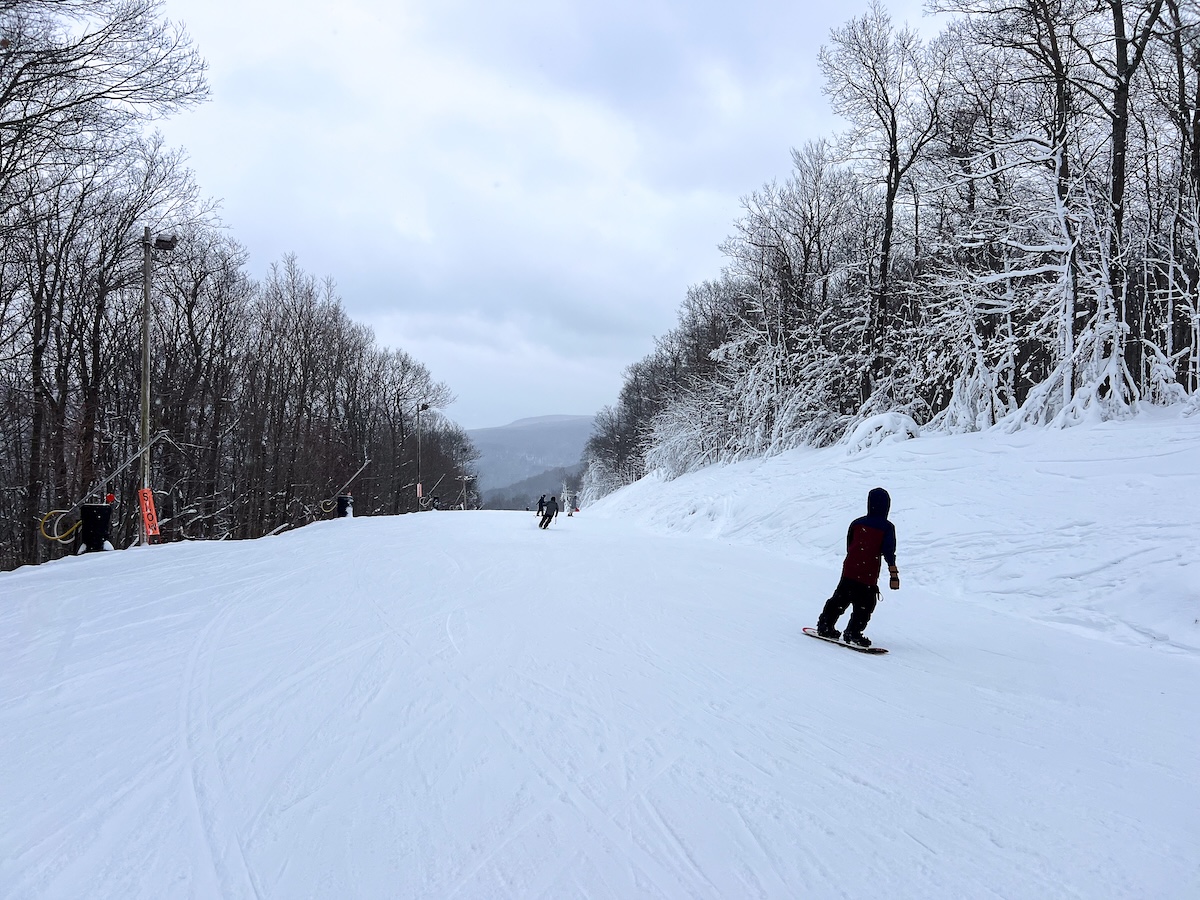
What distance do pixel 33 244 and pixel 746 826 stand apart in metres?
26.1

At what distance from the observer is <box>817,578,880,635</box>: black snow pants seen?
6.39 metres

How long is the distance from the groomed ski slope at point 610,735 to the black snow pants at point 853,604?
360 mm

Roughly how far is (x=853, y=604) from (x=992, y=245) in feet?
57.5

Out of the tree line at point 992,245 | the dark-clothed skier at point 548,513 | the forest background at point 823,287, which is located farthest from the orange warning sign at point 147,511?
the tree line at point 992,245

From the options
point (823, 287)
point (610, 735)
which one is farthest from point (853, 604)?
point (823, 287)

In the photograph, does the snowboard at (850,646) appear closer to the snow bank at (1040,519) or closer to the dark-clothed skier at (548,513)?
the snow bank at (1040,519)

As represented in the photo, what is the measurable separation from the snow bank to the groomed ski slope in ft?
0.25

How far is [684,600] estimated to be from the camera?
337 inches

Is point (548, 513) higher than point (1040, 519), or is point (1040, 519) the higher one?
point (1040, 519)

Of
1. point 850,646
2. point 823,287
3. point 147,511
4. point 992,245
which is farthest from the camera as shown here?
point 823,287

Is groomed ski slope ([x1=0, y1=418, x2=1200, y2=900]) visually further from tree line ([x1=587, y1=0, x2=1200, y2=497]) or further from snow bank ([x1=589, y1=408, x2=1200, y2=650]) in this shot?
tree line ([x1=587, y1=0, x2=1200, y2=497])

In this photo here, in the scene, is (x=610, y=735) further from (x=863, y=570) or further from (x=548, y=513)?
(x=548, y=513)

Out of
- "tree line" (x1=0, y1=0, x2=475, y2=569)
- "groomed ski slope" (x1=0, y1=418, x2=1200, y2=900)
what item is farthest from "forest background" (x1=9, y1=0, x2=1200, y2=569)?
"groomed ski slope" (x1=0, y1=418, x2=1200, y2=900)

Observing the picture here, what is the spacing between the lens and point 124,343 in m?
25.5
